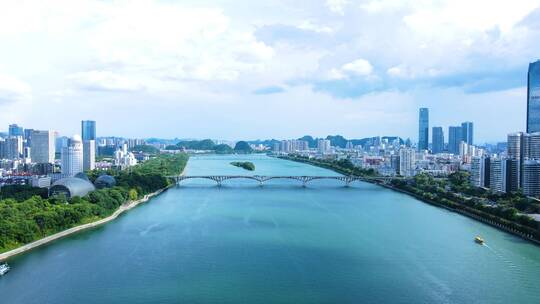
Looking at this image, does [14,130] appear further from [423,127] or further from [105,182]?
[423,127]

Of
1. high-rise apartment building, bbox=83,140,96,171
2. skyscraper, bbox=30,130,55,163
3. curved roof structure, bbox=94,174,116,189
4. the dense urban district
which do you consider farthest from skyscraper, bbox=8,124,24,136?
curved roof structure, bbox=94,174,116,189

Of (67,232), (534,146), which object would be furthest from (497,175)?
(67,232)

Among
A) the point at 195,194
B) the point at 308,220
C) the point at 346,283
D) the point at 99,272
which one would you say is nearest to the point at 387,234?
the point at 308,220

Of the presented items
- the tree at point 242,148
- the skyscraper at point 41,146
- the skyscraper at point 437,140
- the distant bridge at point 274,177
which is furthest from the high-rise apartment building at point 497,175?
the tree at point 242,148

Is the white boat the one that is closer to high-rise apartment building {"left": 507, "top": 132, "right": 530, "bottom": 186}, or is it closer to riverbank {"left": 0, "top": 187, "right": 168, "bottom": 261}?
riverbank {"left": 0, "top": 187, "right": 168, "bottom": 261}

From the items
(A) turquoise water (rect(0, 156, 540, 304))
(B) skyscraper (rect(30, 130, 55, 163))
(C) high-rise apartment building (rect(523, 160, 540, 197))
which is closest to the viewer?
(A) turquoise water (rect(0, 156, 540, 304))

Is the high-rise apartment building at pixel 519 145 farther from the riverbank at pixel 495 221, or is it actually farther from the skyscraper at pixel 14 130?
the skyscraper at pixel 14 130
